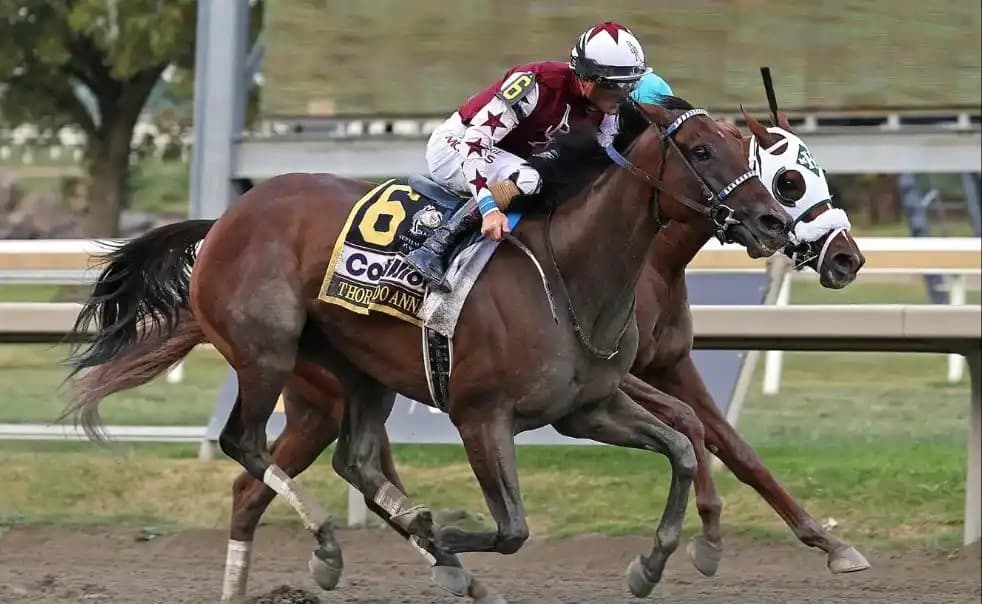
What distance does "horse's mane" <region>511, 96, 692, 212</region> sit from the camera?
455 cm

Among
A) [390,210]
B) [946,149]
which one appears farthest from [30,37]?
[390,210]

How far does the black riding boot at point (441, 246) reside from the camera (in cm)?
449

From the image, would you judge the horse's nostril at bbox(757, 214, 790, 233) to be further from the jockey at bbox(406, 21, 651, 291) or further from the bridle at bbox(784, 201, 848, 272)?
the jockey at bbox(406, 21, 651, 291)

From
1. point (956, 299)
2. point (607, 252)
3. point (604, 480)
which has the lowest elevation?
point (604, 480)

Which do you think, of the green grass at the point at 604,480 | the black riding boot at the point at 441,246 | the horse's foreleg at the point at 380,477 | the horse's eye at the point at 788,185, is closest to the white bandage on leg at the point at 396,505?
the horse's foreleg at the point at 380,477

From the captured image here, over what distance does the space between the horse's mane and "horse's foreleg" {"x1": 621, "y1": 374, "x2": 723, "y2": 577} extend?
69 centimetres

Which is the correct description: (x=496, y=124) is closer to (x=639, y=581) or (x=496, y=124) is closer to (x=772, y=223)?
(x=772, y=223)

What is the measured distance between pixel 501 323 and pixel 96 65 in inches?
534

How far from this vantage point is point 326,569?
504cm

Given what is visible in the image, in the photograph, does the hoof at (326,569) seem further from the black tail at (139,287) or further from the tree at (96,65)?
the tree at (96,65)

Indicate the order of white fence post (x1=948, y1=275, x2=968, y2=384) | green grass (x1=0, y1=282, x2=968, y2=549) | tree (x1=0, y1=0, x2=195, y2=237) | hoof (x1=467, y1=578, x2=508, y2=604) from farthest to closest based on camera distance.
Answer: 1. tree (x1=0, y1=0, x2=195, y2=237)
2. white fence post (x1=948, y1=275, x2=968, y2=384)
3. green grass (x1=0, y1=282, x2=968, y2=549)
4. hoof (x1=467, y1=578, x2=508, y2=604)

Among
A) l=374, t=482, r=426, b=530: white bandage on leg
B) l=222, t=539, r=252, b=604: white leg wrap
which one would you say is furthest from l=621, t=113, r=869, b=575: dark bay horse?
l=222, t=539, r=252, b=604: white leg wrap

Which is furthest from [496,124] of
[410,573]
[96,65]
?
[96,65]

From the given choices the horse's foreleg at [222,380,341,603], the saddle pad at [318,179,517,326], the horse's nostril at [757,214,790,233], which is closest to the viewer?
the horse's nostril at [757,214,790,233]
